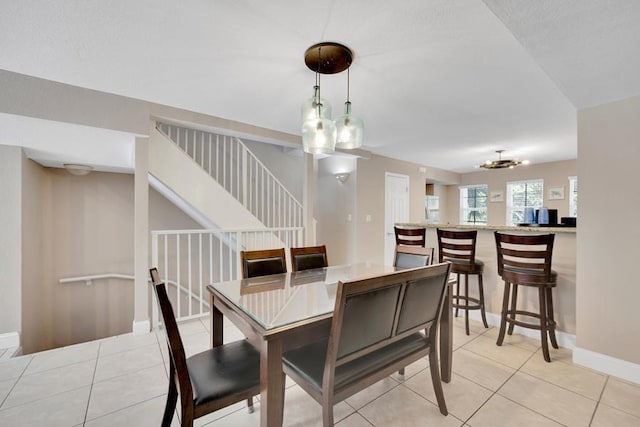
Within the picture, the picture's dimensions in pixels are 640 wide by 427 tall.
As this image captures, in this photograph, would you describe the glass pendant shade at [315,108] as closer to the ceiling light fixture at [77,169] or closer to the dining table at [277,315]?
the dining table at [277,315]

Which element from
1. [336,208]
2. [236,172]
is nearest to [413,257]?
[336,208]

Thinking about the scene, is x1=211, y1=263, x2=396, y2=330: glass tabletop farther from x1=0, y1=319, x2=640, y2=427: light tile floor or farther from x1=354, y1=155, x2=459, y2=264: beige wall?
x1=354, y1=155, x2=459, y2=264: beige wall

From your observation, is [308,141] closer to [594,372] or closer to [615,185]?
[615,185]

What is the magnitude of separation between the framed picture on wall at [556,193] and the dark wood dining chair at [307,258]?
602cm

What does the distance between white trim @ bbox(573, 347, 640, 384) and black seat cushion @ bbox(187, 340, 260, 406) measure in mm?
2533

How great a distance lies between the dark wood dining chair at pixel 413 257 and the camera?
2.23 meters

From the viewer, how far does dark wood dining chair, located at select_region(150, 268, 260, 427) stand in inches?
42.9

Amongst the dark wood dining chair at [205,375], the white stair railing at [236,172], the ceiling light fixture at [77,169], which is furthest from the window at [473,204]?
the ceiling light fixture at [77,169]

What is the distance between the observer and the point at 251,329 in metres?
1.25

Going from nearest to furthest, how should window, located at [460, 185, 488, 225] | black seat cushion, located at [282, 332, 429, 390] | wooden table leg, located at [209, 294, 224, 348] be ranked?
black seat cushion, located at [282, 332, 429, 390], wooden table leg, located at [209, 294, 224, 348], window, located at [460, 185, 488, 225]

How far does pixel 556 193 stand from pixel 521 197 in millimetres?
661

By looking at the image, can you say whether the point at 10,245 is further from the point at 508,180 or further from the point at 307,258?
the point at 508,180

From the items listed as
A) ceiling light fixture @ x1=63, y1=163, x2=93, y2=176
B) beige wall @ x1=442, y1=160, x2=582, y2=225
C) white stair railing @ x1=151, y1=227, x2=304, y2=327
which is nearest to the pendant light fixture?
white stair railing @ x1=151, y1=227, x2=304, y2=327

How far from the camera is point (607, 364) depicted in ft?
6.64
